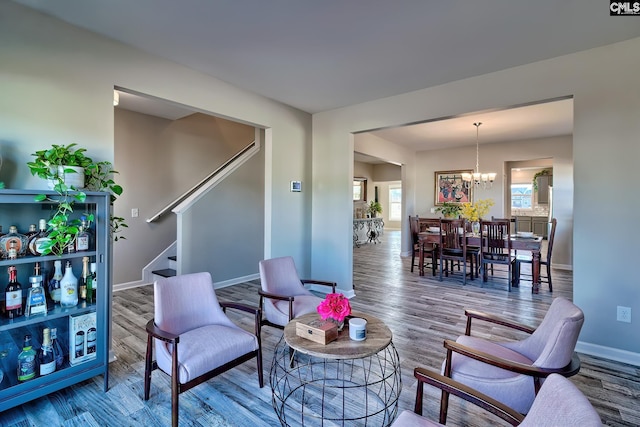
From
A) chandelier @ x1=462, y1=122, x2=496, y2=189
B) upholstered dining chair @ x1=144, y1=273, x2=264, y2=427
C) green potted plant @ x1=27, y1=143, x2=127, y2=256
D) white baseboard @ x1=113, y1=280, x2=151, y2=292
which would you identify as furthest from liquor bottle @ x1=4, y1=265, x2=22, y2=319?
chandelier @ x1=462, y1=122, x2=496, y2=189

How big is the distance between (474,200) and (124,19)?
7.33 m

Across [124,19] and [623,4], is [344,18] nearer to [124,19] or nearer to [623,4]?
[124,19]

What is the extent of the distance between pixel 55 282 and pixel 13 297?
23 cm

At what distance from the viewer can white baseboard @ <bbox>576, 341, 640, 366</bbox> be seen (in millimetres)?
2594

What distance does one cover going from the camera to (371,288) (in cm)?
485

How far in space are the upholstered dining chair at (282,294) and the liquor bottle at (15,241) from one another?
1.66 m

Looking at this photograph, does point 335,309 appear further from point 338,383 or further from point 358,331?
point 338,383

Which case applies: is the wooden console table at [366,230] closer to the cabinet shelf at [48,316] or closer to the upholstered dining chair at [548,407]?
the cabinet shelf at [48,316]

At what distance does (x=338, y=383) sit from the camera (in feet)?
7.38

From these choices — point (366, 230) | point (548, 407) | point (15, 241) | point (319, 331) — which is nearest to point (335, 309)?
point (319, 331)

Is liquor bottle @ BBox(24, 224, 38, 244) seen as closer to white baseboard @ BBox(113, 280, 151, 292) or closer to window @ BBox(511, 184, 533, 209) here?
white baseboard @ BBox(113, 280, 151, 292)

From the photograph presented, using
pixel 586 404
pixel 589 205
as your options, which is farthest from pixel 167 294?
pixel 589 205

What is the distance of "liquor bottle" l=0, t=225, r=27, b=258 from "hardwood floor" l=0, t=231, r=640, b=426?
1.01m

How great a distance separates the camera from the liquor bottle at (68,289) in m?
2.09
